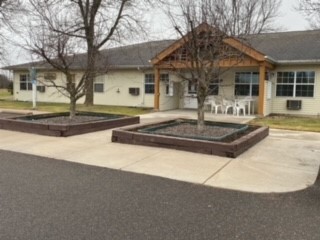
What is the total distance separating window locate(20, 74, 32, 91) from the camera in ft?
85.7

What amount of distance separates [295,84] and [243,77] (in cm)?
271

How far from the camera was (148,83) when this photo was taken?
68.0ft

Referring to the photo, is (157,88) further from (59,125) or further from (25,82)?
(25,82)

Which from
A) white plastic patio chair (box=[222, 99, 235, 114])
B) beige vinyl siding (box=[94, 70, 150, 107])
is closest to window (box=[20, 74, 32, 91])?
beige vinyl siding (box=[94, 70, 150, 107])

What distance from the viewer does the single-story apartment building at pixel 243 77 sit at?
1608 centimetres

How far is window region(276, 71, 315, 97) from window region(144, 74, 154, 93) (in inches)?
290

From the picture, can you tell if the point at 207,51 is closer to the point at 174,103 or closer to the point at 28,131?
the point at 28,131

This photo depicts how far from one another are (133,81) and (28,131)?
11.7 metres

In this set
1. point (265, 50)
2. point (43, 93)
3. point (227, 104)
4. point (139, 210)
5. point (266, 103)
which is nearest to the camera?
point (139, 210)

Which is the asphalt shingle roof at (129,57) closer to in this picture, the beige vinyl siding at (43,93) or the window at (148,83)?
the window at (148,83)

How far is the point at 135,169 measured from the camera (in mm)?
6164

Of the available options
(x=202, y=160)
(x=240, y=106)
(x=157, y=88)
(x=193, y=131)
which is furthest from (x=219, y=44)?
(x=157, y=88)

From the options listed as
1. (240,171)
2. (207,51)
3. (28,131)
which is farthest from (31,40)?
(240,171)

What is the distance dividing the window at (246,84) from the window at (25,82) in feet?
53.8
